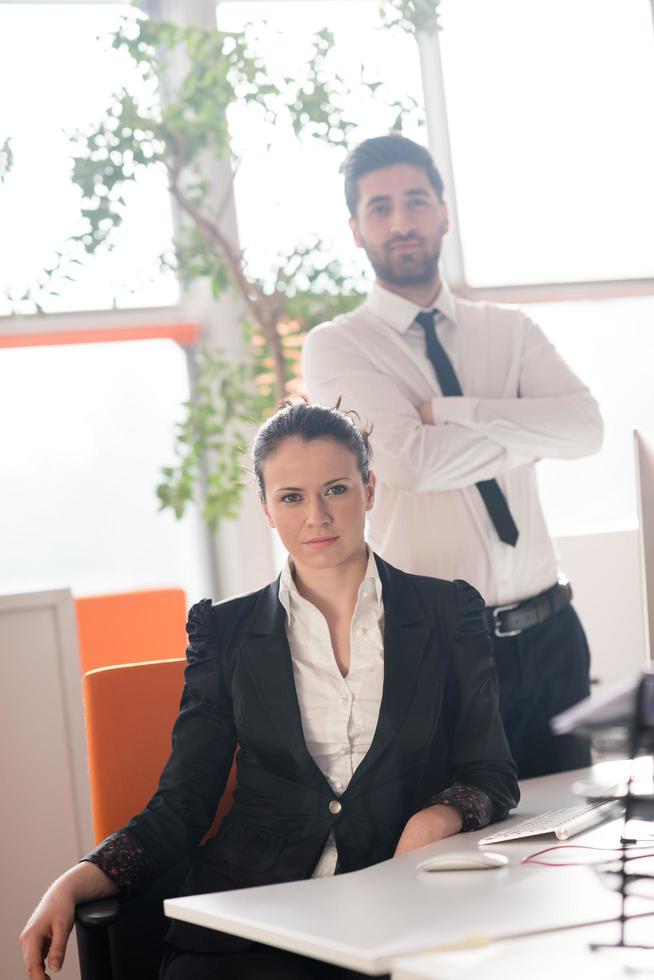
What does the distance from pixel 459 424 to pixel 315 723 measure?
87 centimetres

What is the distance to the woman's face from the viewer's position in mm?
1962

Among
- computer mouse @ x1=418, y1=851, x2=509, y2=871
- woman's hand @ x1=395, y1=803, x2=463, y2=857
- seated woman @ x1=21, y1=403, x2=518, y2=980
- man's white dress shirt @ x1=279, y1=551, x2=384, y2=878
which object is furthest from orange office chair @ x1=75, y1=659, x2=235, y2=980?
computer mouse @ x1=418, y1=851, x2=509, y2=871

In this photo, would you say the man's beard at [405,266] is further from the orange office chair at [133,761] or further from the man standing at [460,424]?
the orange office chair at [133,761]

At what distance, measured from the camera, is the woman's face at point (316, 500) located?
1962mm

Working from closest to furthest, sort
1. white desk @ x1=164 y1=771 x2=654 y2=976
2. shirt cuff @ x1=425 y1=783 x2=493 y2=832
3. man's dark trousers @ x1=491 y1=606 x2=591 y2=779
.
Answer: white desk @ x1=164 y1=771 x2=654 y2=976, shirt cuff @ x1=425 y1=783 x2=493 y2=832, man's dark trousers @ x1=491 y1=606 x2=591 y2=779

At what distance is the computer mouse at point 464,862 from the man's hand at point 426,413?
1.19m

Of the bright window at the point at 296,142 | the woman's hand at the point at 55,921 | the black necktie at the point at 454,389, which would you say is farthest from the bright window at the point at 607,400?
the woman's hand at the point at 55,921

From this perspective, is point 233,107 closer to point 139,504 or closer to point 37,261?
point 37,261

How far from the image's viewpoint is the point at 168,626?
358 centimetres

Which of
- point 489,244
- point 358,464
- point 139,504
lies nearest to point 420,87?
point 489,244

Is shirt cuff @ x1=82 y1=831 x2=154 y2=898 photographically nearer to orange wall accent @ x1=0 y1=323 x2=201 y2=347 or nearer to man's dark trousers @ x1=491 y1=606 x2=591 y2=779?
man's dark trousers @ x1=491 y1=606 x2=591 y2=779

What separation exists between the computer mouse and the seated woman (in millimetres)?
186

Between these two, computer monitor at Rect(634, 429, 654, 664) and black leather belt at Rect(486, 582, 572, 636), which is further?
black leather belt at Rect(486, 582, 572, 636)

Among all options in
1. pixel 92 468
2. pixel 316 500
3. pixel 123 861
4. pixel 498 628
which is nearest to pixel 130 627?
pixel 92 468
